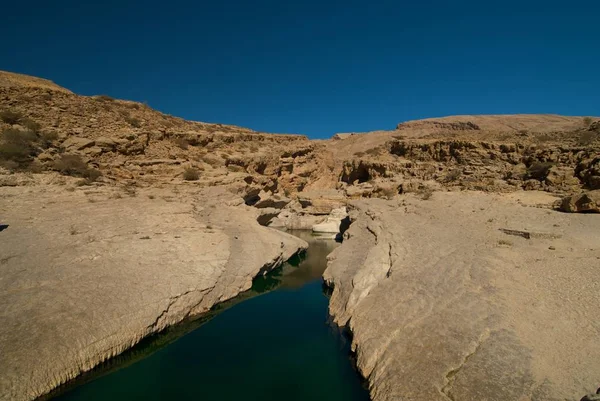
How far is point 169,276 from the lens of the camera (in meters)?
9.41

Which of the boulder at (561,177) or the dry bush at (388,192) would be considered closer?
the boulder at (561,177)

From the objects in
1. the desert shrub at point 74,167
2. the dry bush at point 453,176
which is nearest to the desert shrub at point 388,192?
the dry bush at point 453,176

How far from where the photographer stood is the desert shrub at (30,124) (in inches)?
657

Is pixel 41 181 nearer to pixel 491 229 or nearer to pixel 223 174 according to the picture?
pixel 223 174

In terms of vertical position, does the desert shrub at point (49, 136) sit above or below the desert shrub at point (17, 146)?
above

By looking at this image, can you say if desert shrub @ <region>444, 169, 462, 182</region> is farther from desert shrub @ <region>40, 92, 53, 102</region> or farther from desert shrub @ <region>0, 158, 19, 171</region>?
desert shrub @ <region>40, 92, 53, 102</region>

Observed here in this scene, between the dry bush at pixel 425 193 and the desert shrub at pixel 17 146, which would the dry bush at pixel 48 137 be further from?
the dry bush at pixel 425 193

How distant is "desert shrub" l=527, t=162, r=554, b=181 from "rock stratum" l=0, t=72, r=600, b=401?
150 mm

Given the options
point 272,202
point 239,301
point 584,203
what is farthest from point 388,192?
point 239,301

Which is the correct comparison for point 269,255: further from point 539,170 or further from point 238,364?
point 539,170

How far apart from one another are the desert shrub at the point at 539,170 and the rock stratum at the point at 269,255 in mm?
150

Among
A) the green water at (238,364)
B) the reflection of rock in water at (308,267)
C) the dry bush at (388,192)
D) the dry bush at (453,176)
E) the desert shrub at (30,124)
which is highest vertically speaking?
the desert shrub at (30,124)

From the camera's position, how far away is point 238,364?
778 cm

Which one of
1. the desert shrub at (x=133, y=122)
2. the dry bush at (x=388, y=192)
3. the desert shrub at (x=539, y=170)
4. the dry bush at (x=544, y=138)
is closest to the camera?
the desert shrub at (x=539, y=170)
